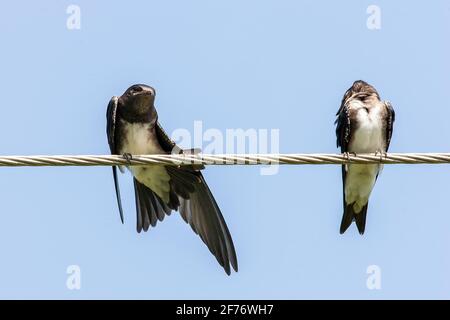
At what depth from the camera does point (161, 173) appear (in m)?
7.20

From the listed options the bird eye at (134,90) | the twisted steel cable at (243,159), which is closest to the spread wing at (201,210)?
the bird eye at (134,90)

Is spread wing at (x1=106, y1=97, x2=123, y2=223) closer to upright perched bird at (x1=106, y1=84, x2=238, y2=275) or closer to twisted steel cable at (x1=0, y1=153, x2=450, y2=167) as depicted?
upright perched bird at (x1=106, y1=84, x2=238, y2=275)

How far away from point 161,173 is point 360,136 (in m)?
1.49

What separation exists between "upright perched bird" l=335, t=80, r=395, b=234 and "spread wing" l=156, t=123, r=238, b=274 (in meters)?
0.94

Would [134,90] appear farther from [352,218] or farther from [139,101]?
[352,218]

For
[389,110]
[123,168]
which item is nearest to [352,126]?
[389,110]

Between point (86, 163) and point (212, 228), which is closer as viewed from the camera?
point (86, 163)

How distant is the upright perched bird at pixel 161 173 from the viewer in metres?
7.12

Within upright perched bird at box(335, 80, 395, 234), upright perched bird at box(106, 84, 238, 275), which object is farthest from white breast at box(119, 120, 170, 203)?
upright perched bird at box(335, 80, 395, 234)

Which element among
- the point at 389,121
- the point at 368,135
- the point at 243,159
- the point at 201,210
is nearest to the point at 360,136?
the point at 368,135

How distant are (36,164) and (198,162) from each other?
0.89m

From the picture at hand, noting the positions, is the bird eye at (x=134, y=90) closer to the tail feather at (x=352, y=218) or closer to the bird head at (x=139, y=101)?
the bird head at (x=139, y=101)

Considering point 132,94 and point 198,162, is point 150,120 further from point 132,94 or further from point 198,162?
point 198,162

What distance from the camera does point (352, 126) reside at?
24.1ft
